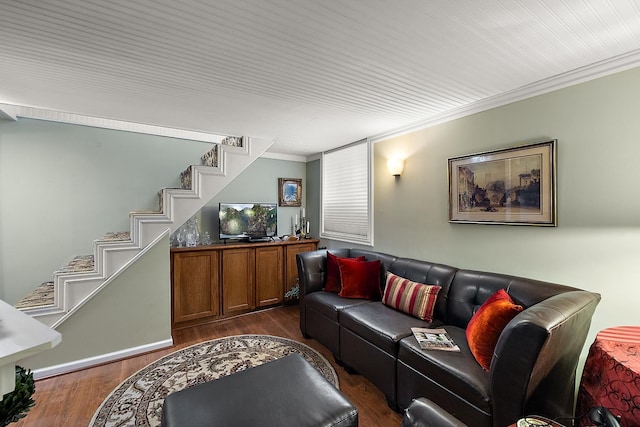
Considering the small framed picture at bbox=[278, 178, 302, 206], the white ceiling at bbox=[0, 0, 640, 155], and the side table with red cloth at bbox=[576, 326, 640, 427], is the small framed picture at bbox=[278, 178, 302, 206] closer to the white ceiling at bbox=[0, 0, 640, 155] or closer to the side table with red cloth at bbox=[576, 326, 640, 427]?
the white ceiling at bbox=[0, 0, 640, 155]

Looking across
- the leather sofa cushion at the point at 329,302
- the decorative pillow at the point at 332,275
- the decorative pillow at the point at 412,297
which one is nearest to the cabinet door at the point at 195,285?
the leather sofa cushion at the point at 329,302

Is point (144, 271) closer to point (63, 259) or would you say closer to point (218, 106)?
point (63, 259)

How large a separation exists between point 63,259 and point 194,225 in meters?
1.34

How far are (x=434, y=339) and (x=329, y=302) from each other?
1056mm

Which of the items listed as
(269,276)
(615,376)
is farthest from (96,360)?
(615,376)

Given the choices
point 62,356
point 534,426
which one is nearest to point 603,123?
point 534,426

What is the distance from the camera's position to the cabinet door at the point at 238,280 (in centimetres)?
354

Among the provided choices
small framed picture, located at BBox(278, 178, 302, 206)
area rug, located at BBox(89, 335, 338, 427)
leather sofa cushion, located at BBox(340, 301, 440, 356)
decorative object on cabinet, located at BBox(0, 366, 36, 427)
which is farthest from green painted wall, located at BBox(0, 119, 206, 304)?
leather sofa cushion, located at BBox(340, 301, 440, 356)

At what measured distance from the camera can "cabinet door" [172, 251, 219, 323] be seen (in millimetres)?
3232

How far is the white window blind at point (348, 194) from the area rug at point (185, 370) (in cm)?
168

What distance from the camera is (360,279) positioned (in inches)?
112

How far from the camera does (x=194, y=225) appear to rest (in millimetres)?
3674

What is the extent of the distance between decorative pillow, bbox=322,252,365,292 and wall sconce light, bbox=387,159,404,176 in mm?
1053

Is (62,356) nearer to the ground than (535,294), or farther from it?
nearer to the ground
